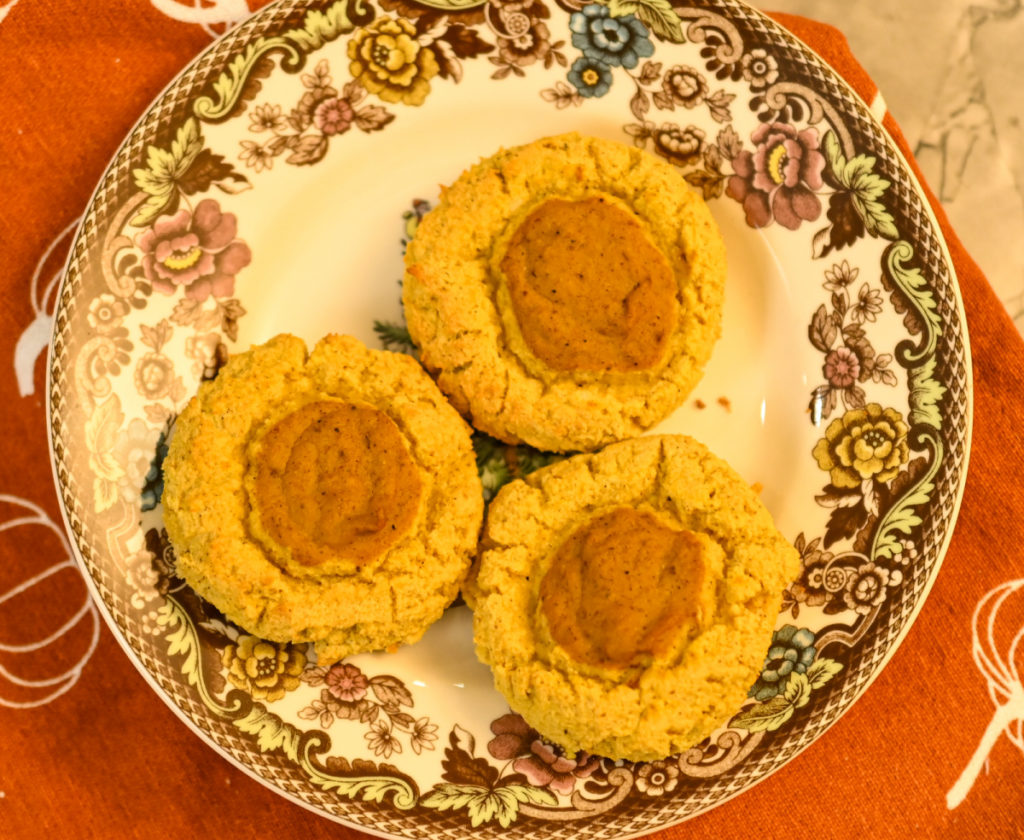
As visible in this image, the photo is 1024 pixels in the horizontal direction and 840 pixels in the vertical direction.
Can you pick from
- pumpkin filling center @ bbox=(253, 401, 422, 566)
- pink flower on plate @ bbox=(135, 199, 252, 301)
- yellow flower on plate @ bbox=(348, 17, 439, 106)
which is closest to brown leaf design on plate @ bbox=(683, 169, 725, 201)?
yellow flower on plate @ bbox=(348, 17, 439, 106)

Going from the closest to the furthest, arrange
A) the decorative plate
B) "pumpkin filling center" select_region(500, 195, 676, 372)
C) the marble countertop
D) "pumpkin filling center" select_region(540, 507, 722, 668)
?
1. "pumpkin filling center" select_region(540, 507, 722, 668)
2. "pumpkin filling center" select_region(500, 195, 676, 372)
3. the decorative plate
4. the marble countertop

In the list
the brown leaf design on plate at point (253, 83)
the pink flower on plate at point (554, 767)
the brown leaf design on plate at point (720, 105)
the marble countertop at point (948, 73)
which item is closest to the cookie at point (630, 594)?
the pink flower on plate at point (554, 767)

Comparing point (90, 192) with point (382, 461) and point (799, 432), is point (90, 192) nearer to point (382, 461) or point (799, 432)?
point (382, 461)

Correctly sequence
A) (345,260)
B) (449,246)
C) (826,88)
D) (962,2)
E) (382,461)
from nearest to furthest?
(382,461) < (449,246) < (826,88) < (345,260) < (962,2)

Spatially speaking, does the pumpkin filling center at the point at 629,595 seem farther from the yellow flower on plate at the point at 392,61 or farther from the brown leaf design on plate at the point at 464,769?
the yellow flower on plate at the point at 392,61

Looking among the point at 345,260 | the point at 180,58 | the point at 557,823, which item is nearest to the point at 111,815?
the point at 557,823

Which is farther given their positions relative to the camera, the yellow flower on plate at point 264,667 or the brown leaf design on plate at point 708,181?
the brown leaf design on plate at point 708,181

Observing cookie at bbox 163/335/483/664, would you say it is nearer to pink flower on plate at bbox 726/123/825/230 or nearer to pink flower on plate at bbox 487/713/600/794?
pink flower on plate at bbox 487/713/600/794

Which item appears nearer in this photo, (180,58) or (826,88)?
(826,88)
